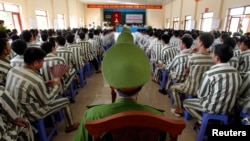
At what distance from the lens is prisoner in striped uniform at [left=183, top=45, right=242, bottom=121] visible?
181 cm

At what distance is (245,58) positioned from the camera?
291 centimetres

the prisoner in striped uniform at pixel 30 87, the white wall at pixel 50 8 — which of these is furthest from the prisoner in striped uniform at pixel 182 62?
the white wall at pixel 50 8

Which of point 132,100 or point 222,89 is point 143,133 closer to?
point 132,100

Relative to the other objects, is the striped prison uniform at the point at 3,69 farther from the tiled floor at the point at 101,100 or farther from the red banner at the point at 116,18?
the red banner at the point at 116,18

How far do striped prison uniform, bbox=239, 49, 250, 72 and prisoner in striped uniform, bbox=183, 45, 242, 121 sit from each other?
4.43 feet

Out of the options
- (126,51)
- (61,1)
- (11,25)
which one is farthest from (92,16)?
(126,51)

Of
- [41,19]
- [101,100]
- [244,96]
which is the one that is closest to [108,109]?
[244,96]

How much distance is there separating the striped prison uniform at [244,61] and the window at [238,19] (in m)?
4.07

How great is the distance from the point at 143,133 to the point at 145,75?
28 centimetres

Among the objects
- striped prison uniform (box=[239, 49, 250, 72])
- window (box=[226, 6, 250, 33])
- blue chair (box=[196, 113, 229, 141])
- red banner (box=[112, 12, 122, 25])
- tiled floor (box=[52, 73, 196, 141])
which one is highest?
red banner (box=[112, 12, 122, 25])

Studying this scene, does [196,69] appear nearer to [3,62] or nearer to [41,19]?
[3,62]

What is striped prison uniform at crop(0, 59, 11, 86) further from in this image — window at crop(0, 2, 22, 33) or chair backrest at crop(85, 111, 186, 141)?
window at crop(0, 2, 22, 33)

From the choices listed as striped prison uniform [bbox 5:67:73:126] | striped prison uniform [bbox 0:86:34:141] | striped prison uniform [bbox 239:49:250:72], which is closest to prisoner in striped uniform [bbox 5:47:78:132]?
striped prison uniform [bbox 5:67:73:126]

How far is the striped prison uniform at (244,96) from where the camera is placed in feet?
6.16
